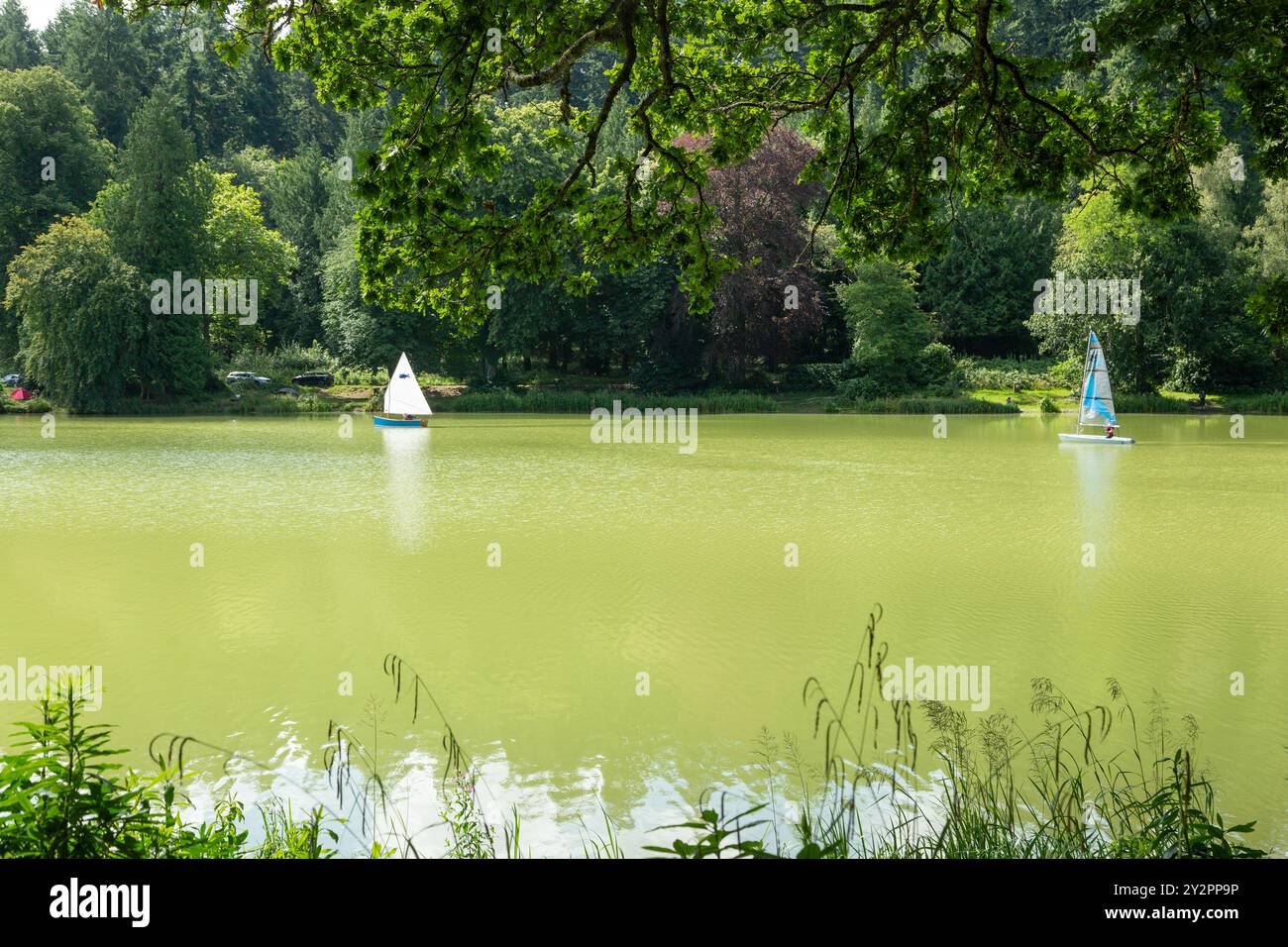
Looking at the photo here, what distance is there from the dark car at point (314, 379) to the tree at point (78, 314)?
7.98 metres

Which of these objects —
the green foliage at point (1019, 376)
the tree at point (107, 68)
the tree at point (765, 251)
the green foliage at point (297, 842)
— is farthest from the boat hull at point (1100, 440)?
the tree at point (107, 68)

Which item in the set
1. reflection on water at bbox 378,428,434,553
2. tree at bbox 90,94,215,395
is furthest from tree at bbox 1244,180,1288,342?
tree at bbox 90,94,215,395

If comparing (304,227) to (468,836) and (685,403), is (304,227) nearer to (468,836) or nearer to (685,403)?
(685,403)

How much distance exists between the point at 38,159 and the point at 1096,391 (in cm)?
4581

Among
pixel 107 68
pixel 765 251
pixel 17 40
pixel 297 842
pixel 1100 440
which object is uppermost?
pixel 17 40

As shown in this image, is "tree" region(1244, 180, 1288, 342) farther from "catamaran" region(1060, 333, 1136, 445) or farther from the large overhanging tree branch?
the large overhanging tree branch

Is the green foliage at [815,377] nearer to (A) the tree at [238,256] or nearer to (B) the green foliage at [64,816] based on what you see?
(A) the tree at [238,256]

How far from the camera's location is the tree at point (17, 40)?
225 feet

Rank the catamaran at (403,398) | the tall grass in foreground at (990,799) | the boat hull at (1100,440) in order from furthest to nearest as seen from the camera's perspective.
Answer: the catamaran at (403,398), the boat hull at (1100,440), the tall grass in foreground at (990,799)

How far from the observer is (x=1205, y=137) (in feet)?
24.3

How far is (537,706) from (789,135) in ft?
130

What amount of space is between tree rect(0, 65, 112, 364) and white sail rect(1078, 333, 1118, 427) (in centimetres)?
4143

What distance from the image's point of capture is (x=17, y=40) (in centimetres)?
7006

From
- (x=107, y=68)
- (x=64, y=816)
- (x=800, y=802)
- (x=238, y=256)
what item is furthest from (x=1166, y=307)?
(x=107, y=68)
